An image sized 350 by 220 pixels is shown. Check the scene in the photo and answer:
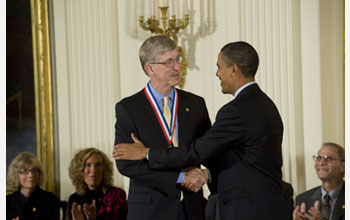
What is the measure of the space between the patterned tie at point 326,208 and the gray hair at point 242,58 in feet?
6.97

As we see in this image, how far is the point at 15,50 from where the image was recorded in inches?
263

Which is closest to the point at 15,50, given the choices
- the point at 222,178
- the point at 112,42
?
the point at 112,42

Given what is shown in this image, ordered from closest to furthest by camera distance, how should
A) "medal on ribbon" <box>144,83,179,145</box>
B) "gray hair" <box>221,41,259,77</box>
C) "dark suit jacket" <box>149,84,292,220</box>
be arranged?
"dark suit jacket" <box>149,84,292,220</box>
"gray hair" <box>221,41,259,77</box>
"medal on ribbon" <box>144,83,179,145</box>

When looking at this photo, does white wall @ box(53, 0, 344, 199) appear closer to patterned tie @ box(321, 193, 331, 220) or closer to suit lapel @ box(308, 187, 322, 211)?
suit lapel @ box(308, 187, 322, 211)

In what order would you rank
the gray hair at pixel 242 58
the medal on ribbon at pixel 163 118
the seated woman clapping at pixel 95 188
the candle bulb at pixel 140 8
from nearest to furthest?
1. the gray hair at pixel 242 58
2. the medal on ribbon at pixel 163 118
3. the seated woman clapping at pixel 95 188
4. the candle bulb at pixel 140 8

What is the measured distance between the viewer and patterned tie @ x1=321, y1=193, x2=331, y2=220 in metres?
5.12

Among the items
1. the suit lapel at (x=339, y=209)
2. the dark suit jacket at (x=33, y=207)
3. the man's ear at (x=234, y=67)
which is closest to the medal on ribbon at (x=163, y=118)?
the man's ear at (x=234, y=67)

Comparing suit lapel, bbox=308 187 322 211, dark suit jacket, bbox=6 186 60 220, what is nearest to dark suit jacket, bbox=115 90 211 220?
suit lapel, bbox=308 187 322 211

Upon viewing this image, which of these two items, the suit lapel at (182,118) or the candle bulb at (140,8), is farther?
the candle bulb at (140,8)

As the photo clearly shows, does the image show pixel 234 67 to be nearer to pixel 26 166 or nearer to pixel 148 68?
pixel 148 68

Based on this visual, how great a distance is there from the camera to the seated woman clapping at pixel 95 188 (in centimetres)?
582

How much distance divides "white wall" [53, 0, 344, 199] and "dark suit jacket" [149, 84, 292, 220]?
8.62ft

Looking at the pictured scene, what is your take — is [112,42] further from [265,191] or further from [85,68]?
[265,191]

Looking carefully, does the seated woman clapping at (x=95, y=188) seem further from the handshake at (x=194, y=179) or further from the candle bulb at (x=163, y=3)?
the handshake at (x=194, y=179)
